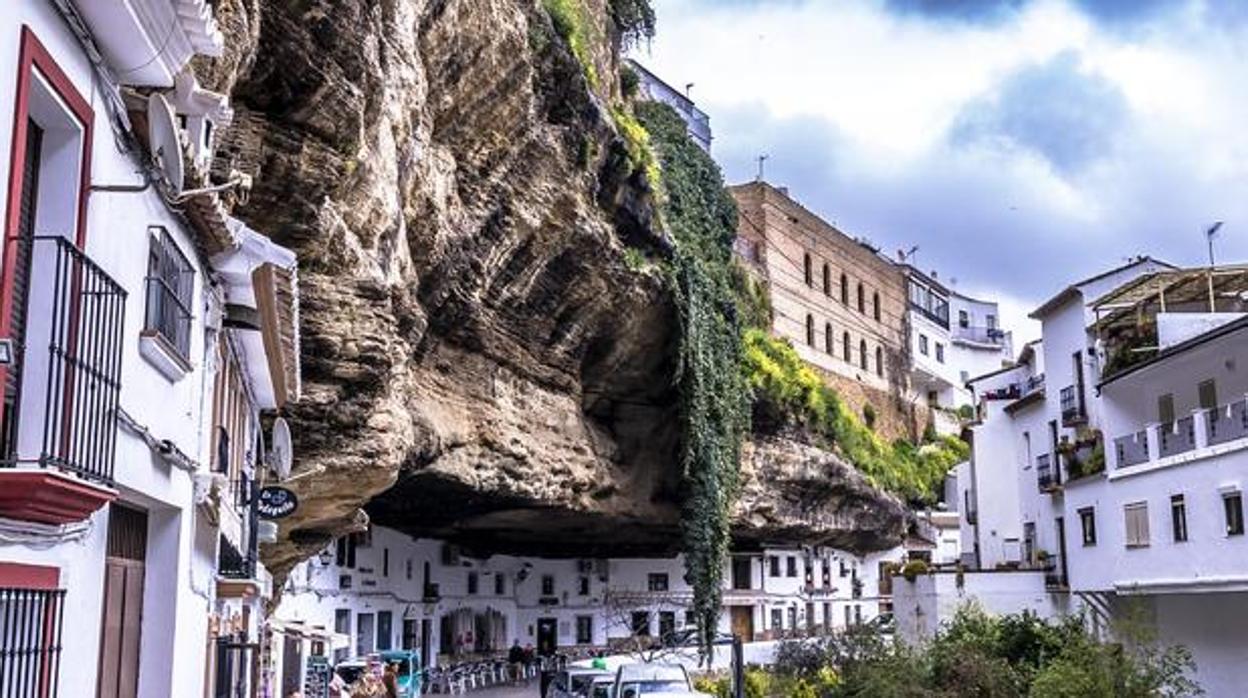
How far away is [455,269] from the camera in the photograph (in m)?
27.0

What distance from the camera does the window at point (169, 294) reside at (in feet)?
Result: 29.8

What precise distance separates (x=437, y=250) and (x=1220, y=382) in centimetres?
1758

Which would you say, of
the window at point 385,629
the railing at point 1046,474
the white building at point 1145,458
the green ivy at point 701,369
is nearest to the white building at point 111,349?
the white building at point 1145,458

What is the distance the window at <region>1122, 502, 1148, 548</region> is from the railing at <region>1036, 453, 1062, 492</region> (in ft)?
17.3

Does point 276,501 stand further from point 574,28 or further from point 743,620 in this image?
point 743,620

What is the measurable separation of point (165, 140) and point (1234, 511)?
2478 cm

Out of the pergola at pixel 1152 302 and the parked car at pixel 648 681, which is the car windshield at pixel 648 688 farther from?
the pergola at pixel 1152 302

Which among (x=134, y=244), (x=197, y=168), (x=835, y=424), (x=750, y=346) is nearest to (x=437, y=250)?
(x=197, y=168)

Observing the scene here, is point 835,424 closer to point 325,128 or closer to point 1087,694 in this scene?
point 1087,694

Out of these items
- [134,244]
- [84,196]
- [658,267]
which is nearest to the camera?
[84,196]

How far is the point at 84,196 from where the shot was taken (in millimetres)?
6980

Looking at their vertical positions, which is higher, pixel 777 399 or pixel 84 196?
pixel 777 399

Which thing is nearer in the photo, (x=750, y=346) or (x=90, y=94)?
(x=90, y=94)

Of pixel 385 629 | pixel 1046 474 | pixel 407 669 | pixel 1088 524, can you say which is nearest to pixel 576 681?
pixel 407 669
